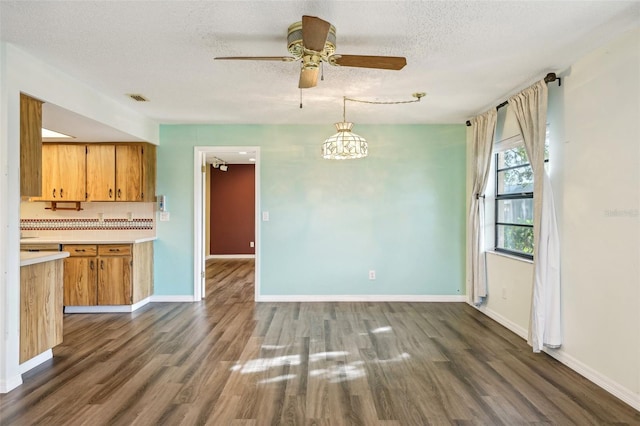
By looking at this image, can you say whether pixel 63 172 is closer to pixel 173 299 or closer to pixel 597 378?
pixel 173 299

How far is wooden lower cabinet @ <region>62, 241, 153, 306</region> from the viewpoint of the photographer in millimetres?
4391

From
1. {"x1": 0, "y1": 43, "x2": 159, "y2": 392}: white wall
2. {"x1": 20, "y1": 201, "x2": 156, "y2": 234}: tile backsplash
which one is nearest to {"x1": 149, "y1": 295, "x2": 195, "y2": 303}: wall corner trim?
{"x1": 20, "y1": 201, "x2": 156, "y2": 234}: tile backsplash

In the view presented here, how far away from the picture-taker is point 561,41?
8.45 ft

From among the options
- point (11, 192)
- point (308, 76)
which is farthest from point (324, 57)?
point (11, 192)

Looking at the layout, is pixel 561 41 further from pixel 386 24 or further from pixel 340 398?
pixel 340 398

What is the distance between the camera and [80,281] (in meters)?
4.41

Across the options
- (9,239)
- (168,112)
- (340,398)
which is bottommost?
(340,398)

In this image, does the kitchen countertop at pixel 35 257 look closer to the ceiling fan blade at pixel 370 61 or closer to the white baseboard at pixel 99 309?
the white baseboard at pixel 99 309

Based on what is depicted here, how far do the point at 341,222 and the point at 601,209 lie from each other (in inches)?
118

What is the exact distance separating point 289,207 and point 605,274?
3.55 meters

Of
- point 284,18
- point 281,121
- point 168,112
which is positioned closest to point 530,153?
point 284,18

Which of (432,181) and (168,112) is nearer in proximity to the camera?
(168,112)

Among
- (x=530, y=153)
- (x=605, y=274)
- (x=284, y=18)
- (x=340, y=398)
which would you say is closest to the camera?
(x=284, y=18)

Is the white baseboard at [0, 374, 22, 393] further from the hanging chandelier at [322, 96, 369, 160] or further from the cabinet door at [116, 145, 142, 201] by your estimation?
the hanging chandelier at [322, 96, 369, 160]
